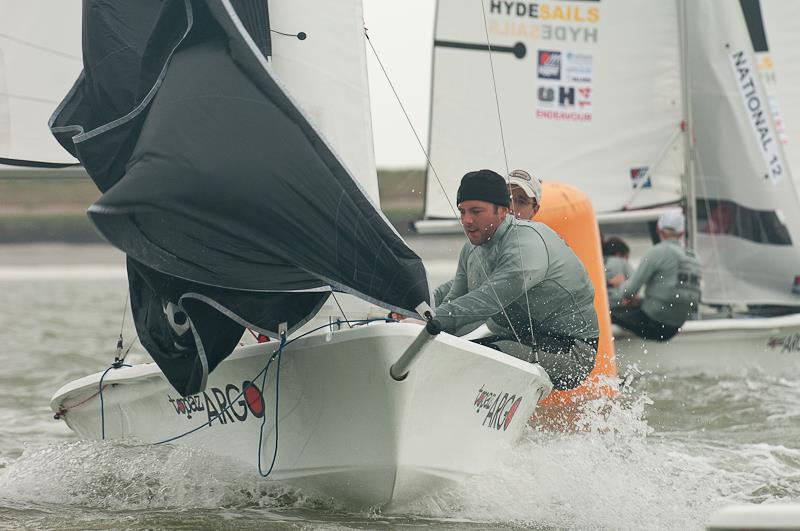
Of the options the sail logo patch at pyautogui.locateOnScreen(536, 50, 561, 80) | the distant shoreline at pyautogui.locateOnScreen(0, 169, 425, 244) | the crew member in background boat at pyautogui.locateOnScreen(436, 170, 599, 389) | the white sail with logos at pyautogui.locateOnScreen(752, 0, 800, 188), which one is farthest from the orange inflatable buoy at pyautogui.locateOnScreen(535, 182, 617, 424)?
the distant shoreline at pyautogui.locateOnScreen(0, 169, 425, 244)

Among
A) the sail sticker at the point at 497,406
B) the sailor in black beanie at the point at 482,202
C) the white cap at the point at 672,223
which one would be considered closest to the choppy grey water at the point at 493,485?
the sail sticker at the point at 497,406

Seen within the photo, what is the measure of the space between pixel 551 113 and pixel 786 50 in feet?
10.0

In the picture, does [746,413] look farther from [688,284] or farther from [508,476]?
[508,476]

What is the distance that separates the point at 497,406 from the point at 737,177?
7.15 meters

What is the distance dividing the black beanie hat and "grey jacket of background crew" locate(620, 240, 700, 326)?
4861mm

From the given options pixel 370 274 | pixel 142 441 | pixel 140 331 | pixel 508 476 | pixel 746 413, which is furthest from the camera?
pixel 746 413

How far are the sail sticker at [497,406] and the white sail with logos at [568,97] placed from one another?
675cm

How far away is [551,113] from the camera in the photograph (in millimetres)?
12227

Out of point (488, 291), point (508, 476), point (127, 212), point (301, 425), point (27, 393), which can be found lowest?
point (27, 393)

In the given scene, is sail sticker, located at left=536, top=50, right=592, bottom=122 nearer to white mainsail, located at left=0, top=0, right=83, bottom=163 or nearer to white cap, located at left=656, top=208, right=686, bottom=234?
white cap, located at left=656, top=208, right=686, bottom=234

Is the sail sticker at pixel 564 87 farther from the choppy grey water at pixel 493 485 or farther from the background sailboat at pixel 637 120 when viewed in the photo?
the choppy grey water at pixel 493 485

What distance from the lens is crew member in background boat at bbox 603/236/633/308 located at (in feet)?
35.3

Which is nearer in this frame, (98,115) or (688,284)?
(98,115)

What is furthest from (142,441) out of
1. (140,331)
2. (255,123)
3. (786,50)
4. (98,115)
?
(786,50)
